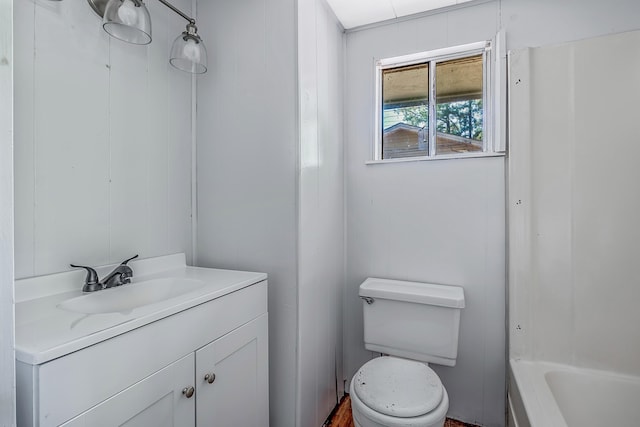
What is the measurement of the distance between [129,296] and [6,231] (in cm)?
70

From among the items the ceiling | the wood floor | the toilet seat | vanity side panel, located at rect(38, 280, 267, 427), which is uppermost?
the ceiling

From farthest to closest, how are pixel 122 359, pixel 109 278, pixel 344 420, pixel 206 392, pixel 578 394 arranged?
pixel 344 420 → pixel 578 394 → pixel 109 278 → pixel 206 392 → pixel 122 359

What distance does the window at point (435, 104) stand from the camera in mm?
1729

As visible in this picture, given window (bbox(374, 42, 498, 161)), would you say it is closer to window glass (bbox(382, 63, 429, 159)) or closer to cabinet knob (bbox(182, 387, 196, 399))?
window glass (bbox(382, 63, 429, 159))

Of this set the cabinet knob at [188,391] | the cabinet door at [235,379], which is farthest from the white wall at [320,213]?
the cabinet knob at [188,391]

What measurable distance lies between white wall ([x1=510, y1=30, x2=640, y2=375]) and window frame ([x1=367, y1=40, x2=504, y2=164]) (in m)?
0.15

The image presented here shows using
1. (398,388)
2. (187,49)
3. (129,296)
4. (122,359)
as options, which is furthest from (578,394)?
(187,49)

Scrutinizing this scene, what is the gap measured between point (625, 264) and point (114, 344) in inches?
75.7

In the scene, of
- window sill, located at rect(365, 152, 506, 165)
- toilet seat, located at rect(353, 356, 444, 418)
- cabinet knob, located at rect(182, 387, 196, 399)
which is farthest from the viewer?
window sill, located at rect(365, 152, 506, 165)

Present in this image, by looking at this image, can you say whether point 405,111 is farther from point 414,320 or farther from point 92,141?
point 92,141

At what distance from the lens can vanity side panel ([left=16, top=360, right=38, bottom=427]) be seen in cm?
61

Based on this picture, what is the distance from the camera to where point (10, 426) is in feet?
1.65

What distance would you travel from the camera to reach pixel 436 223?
5.72 feet

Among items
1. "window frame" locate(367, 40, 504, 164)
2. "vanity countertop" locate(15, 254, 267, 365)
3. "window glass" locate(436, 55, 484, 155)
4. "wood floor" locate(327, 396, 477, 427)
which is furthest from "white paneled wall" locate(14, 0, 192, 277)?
"window glass" locate(436, 55, 484, 155)
